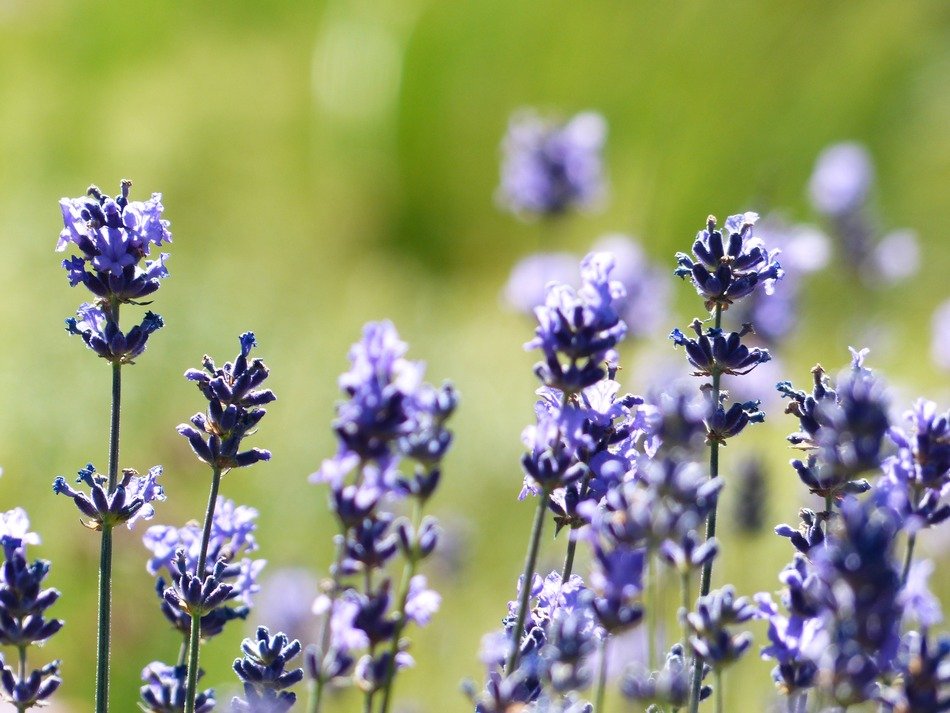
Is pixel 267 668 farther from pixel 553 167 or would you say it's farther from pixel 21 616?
pixel 553 167

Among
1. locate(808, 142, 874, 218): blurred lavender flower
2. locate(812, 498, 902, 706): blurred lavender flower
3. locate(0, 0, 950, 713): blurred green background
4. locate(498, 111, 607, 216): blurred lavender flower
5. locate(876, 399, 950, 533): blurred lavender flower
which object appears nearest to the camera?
locate(812, 498, 902, 706): blurred lavender flower

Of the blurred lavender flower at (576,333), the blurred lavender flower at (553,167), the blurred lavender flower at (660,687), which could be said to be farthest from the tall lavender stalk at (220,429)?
the blurred lavender flower at (553,167)

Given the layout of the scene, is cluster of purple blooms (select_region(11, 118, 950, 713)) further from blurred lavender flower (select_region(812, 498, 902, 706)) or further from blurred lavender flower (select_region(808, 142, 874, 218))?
blurred lavender flower (select_region(808, 142, 874, 218))

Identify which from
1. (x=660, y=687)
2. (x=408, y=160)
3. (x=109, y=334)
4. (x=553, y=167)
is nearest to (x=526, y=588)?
(x=660, y=687)

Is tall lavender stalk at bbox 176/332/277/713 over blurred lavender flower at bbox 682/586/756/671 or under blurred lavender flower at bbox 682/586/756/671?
over

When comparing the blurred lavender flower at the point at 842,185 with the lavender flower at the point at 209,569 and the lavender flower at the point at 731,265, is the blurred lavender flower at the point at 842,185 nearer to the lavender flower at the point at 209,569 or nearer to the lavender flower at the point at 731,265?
the lavender flower at the point at 731,265

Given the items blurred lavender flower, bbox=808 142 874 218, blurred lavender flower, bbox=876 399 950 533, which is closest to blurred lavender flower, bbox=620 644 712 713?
blurred lavender flower, bbox=876 399 950 533

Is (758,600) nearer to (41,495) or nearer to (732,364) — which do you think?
(732,364)
